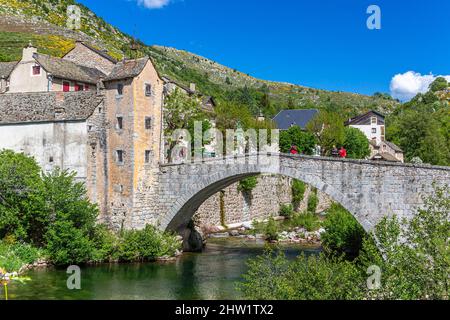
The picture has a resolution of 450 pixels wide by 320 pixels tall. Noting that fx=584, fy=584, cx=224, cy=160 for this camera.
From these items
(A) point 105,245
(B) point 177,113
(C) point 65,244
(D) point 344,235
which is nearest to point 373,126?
(B) point 177,113

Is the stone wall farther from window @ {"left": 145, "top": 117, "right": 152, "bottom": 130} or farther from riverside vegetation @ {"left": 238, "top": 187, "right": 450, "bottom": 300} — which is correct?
riverside vegetation @ {"left": 238, "top": 187, "right": 450, "bottom": 300}

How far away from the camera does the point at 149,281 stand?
2867 centimetres

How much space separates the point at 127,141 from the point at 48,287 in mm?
10624

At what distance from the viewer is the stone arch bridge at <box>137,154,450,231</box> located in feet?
89.0

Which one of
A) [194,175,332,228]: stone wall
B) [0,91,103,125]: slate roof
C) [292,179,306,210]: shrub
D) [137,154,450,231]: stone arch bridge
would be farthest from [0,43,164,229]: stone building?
[292,179,306,210]: shrub

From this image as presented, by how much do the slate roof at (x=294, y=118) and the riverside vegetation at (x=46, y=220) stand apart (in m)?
46.3

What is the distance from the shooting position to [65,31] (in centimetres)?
8700

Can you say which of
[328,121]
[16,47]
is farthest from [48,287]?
[16,47]

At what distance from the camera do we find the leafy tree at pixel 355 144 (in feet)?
231

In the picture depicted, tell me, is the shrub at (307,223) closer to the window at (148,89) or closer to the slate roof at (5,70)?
the window at (148,89)

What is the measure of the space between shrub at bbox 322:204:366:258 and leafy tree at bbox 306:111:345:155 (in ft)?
94.3

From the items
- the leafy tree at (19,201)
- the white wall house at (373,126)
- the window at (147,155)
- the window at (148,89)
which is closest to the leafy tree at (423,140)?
the white wall house at (373,126)
